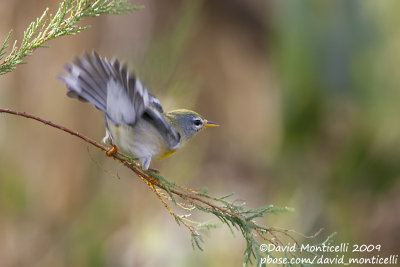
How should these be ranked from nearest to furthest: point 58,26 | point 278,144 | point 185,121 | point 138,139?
point 58,26 < point 138,139 < point 185,121 < point 278,144

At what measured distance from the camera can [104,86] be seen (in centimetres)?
167

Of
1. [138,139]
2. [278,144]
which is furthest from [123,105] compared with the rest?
[278,144]

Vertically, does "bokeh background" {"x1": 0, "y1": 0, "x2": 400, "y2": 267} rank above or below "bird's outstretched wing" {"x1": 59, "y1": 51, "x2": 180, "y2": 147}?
above

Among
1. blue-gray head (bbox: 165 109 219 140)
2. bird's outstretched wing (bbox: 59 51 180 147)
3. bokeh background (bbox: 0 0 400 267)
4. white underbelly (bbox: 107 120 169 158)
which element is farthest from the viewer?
bokeh background (bbox: 0 0 400 267)

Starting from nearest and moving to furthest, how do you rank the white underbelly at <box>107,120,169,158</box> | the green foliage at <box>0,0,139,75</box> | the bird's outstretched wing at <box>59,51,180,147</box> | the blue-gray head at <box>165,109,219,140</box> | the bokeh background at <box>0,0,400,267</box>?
the green foliage at <box>0,0,139,75</box> < the bird's outstretched wing at <box>59,51,180,147</box> < the white underbelly at <box>107,120,169,158</box> < the blue-gray head at <box>165,109,219,140</box> < the bokeh background at <box>0,0,400,267</box>

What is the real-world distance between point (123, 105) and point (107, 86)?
0.11 m

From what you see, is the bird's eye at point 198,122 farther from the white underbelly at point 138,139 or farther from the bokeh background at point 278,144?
the bokeh background at point 278,144

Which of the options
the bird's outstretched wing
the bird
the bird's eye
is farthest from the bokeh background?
the bird's outstretched wing

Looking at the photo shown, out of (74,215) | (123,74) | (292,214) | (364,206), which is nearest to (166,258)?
(74,215)

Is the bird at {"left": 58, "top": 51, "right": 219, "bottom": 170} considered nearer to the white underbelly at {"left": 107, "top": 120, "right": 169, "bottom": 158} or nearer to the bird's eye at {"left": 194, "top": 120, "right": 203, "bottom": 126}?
the white underbelly at {"left": 107, "top": 120, "right": 169, "bottom": 158}

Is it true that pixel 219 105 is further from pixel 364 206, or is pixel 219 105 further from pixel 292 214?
pixel 292 214

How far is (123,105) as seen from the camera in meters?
1.76

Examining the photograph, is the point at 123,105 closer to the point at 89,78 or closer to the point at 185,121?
the point at 89,78

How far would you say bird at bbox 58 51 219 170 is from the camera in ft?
5.28
